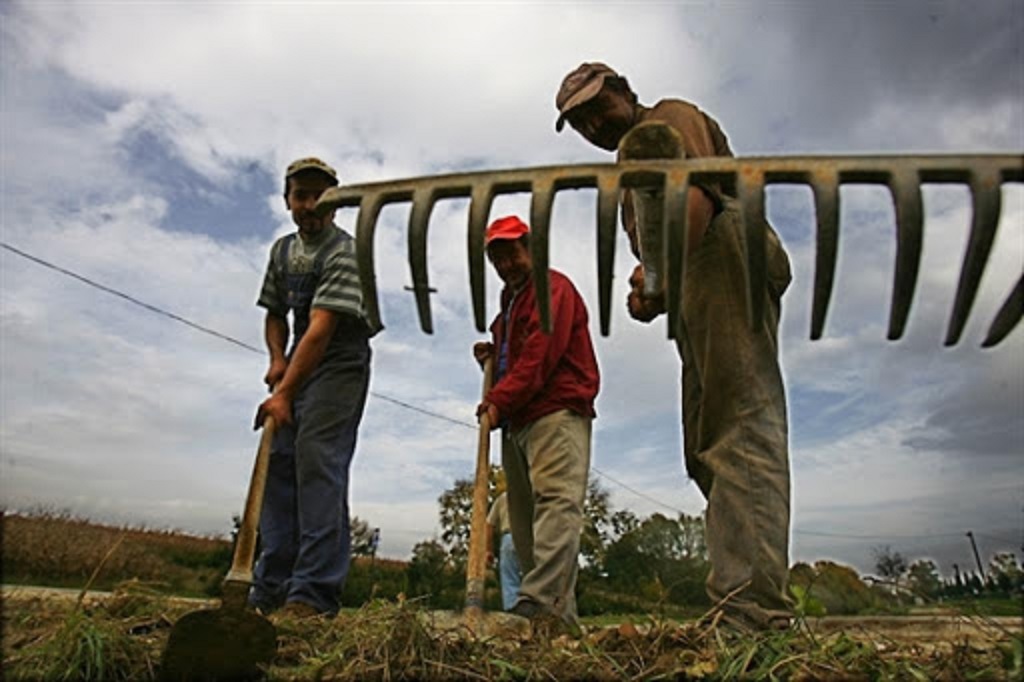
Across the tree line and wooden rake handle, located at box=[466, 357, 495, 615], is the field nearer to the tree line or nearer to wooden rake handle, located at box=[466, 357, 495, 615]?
wooden rake handle, located at box=[466, 357, 495, 615]

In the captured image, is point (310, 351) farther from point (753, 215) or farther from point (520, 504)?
point (753, 215)

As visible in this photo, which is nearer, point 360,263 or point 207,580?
point 360,263

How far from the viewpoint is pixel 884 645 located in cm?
214

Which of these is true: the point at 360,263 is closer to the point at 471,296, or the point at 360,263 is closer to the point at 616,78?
the point at 471,296

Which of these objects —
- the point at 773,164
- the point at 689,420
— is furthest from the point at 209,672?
the point at 773,164

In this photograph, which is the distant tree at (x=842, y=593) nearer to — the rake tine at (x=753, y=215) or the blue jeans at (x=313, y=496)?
the blue jeans at (x=313, y=496)

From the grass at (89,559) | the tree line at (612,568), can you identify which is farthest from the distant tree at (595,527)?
the grass at (89,559)

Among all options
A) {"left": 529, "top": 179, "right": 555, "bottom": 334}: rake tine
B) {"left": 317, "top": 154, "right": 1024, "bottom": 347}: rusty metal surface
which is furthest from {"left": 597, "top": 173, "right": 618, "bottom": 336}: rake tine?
→ {"left": 529, "top": 179, "right": 555, "bottom": 334}: rake tine

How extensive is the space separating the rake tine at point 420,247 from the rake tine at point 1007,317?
127cm

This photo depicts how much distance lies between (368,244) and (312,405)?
1.51 meters

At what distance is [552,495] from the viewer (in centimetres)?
314

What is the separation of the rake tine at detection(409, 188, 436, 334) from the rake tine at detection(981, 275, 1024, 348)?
1.27 meters

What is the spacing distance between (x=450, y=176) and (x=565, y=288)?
178 centimetres

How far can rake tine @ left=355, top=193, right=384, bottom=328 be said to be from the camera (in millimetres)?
1920
